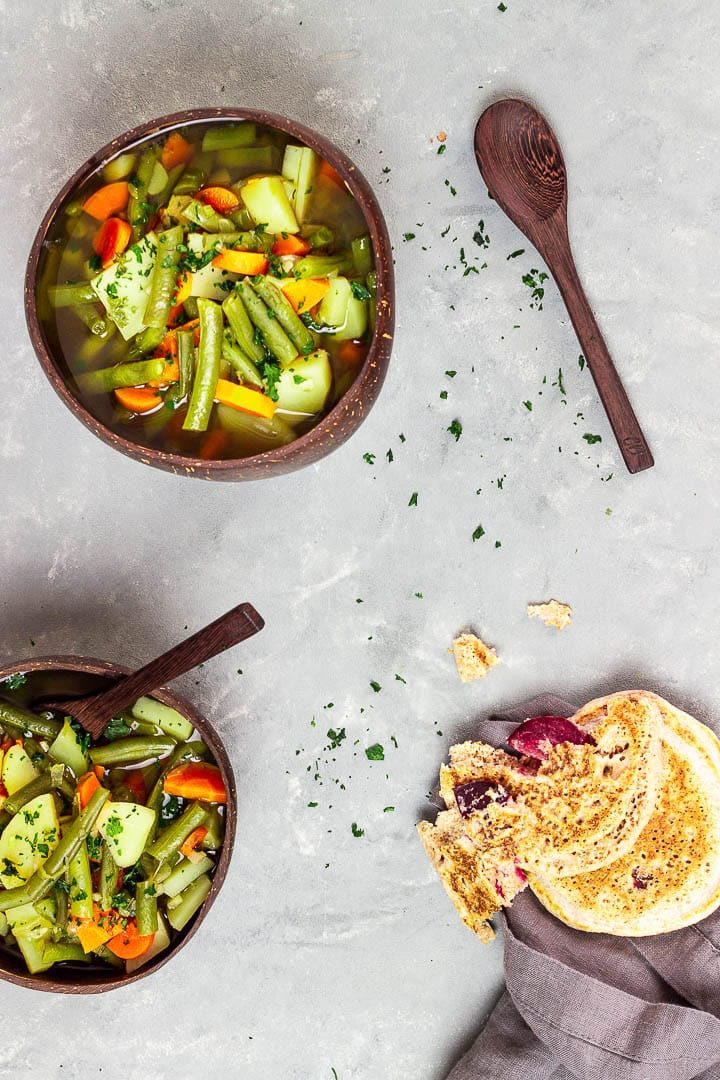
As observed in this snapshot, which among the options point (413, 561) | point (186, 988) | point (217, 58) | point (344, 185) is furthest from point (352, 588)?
point (217, 58)

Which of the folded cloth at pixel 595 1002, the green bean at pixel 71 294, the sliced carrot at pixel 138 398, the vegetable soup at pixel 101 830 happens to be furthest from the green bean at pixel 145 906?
the green bean at pixel 71 294

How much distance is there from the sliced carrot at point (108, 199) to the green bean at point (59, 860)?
1.44 metres

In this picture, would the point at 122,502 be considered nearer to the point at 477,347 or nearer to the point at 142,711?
the point at 142,711

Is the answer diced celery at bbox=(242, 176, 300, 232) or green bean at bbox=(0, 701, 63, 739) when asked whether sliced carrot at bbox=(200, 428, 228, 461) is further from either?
green bean at bbox=(0, 701, 63, 739)

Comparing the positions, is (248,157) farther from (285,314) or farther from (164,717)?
(164,717)

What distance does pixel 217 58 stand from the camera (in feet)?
8.46

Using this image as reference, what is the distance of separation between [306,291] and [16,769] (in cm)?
143

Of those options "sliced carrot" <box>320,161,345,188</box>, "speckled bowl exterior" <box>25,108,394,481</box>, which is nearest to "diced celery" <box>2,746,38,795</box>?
"speckled bowl exterior" <box>25,108,394,481</box>

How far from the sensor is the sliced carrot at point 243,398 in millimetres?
2141

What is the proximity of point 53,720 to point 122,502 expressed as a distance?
2.18 ft

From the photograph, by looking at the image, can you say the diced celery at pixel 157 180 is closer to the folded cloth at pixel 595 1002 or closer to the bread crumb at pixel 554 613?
the bread crumb at pixel 554 613

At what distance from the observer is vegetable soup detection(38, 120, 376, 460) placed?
210 centimetres

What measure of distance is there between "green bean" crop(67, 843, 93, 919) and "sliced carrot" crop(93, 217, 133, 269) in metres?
1.46

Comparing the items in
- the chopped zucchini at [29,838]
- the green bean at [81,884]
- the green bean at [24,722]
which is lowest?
the green bean at [81,884]
